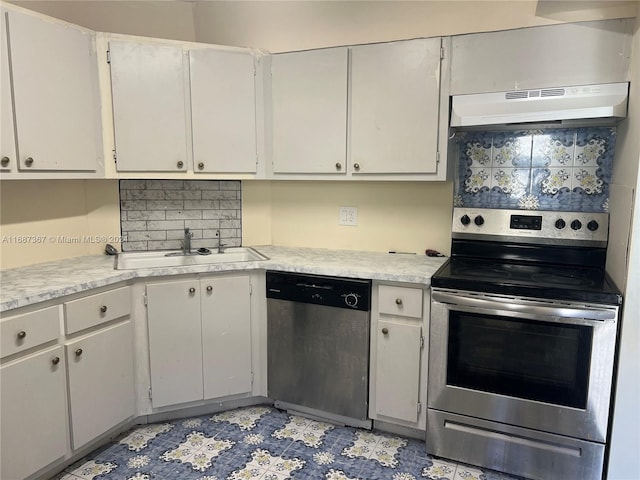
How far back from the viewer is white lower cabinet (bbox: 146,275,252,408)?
7.87 feet

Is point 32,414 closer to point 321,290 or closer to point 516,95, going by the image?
point 321,290

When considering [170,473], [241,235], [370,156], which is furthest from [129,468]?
[370,156]

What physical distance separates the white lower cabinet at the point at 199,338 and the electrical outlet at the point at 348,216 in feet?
2.41

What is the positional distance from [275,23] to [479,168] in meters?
1.54

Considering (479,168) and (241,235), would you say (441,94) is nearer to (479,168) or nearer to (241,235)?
(479,168)

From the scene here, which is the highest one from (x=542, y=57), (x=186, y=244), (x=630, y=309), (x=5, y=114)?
(x=542, y=57)

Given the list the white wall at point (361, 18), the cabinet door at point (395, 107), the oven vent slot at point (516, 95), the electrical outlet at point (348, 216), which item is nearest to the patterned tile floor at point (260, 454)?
the electrical outlet at point (348, 216)

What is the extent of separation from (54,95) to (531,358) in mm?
2500

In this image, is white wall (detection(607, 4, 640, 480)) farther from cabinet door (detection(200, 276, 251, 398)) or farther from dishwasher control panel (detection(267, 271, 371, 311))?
cabinet door (detection(200, 276, 251, 398))

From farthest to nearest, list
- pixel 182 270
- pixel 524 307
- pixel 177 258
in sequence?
1. pixel 177 258
2. pixel 182 270
3. pixel 524 307

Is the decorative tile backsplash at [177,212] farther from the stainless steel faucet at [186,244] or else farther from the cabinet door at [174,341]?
the cabinet door at [174,341]

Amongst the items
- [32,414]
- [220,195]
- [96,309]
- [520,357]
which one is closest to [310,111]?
[220,195]

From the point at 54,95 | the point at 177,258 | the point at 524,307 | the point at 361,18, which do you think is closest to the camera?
the point at 524,307

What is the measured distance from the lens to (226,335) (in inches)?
99.3
